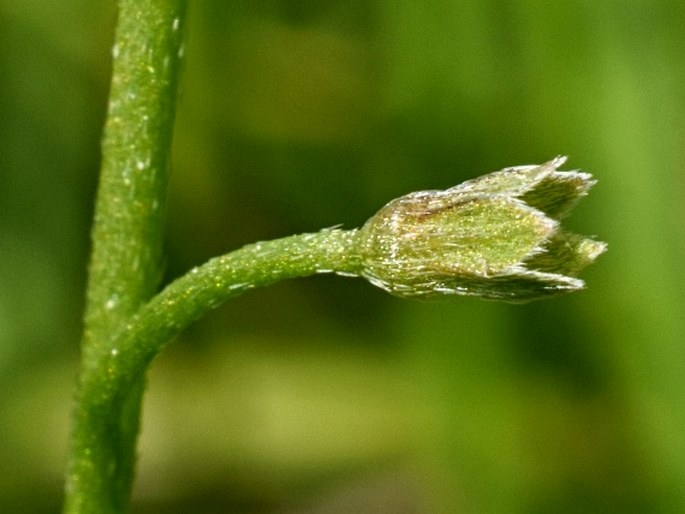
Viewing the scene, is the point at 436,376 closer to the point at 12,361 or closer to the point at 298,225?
the point at 298,225

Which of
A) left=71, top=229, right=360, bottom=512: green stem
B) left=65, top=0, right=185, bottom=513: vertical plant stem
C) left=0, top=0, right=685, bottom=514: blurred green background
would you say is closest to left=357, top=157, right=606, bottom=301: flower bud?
left=71, top=229, right=360, bottom=512: green stem

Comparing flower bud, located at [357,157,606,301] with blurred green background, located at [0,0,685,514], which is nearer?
flower bud, located at [357,157,606,301]

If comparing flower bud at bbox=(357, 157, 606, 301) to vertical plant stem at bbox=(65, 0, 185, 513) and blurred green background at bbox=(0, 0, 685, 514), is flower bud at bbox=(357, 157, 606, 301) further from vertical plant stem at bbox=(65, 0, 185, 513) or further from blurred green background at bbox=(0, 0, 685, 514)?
blurred green background at bbox=(0, 0, 685, 514)

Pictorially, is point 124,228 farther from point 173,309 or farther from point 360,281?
point 360,281

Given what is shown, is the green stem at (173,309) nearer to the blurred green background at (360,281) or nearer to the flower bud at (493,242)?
the flower bud at (493,242)

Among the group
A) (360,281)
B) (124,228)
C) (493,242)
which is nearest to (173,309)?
(124,228)

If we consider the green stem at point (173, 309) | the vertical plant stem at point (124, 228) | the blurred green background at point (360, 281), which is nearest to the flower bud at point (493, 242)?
the green stem at point (173, 309)

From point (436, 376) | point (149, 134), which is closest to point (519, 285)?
point (149, 134)
